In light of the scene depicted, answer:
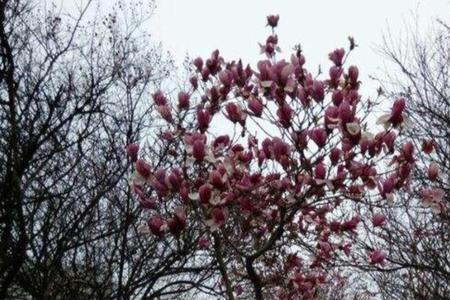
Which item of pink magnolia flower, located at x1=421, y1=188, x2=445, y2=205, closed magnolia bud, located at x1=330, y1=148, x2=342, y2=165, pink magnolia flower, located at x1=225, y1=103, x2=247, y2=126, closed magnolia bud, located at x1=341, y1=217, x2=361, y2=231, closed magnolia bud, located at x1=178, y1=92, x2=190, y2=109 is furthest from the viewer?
closed magnolia bud, located at x1=341, y1=217, x2=361, y2=231

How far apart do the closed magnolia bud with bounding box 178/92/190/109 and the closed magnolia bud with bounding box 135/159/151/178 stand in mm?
585

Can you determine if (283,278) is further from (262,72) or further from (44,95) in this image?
(44,95)

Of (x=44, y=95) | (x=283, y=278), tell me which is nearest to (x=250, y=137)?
(x=283, y=278)

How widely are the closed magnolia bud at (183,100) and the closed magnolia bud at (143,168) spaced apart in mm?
585

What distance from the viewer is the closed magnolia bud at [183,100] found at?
3.12m

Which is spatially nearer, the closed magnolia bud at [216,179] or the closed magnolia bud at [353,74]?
the closed magnolia bud at [216,179]

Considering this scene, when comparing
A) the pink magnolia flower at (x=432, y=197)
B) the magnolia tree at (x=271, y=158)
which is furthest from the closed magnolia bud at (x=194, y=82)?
the pink magnolia flower at (x=432, y=197)

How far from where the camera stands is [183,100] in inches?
123

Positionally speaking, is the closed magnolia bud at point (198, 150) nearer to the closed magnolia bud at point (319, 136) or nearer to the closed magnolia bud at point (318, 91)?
the closed magnolia bud at point (319, 136)

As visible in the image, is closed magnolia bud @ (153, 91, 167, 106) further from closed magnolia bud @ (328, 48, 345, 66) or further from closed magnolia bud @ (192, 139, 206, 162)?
closed magnolia bud @ (328, 48, 345, 66)

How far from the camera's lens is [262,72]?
8.90 feet

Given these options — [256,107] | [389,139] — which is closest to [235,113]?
[256,107]

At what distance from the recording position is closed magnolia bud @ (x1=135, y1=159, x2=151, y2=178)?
269cm

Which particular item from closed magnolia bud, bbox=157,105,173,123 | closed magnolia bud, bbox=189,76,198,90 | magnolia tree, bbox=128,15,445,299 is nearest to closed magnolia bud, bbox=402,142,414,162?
magnolia tree, bbox=128,15,445,299
